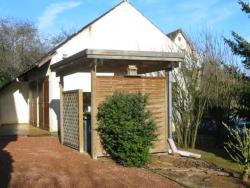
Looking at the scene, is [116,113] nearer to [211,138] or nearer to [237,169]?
[237,169]

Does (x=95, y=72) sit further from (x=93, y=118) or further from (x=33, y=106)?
(x=33, y=106)

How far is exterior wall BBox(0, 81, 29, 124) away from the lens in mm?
28438

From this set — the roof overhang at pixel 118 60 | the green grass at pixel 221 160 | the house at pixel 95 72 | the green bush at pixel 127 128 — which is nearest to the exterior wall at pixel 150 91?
the house at pixel 95 72

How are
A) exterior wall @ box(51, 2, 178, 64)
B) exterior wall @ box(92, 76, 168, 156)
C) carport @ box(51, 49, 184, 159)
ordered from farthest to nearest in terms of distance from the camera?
exterior wall @ box(51, 2, 178, 64) < exterior wall @ box(92, 76, 168, 156) < carport @ box(51, 49, 184, 159)

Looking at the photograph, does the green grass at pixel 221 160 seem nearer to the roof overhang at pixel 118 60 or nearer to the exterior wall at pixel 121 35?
the roof overhang at pixel 118 60

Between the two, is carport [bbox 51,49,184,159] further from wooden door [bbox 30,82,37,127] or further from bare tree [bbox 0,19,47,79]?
bare tree [bbox 0,19,47,79]

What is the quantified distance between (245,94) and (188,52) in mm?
3945

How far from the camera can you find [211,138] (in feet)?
61.5

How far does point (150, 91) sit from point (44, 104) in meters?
10.5

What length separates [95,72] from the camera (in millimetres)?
12562

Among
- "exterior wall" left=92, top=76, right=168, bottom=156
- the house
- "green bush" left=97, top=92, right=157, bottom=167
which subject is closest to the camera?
"green bush" left=97, top=92, right=157, bottom=167

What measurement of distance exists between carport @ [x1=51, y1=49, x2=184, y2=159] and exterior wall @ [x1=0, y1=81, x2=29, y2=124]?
1413cm

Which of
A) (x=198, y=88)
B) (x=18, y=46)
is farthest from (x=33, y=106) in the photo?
(x=18, y=46)

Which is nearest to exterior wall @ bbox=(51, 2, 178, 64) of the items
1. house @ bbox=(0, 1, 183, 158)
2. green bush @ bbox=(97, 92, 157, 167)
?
house @ bbox=(0, 1, 183, 158)
